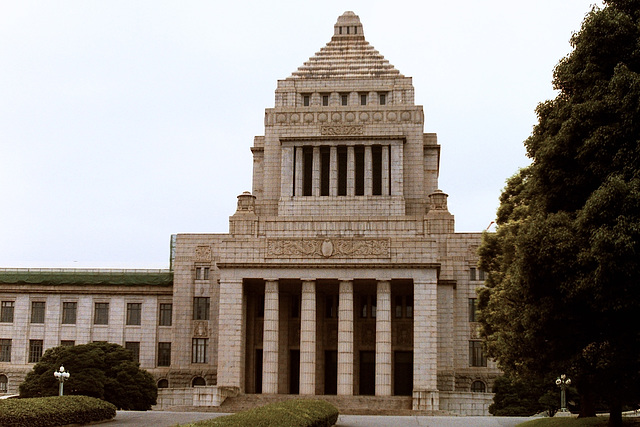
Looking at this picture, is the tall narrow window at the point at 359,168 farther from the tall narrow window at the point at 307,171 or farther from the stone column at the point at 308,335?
the stone column at the point at 308,335

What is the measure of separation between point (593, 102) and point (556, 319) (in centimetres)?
540

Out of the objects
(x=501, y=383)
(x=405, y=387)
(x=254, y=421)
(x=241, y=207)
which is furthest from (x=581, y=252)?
(x=241, y=207)

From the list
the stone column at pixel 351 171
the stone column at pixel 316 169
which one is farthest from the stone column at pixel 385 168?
the stone column at pixel 316 169

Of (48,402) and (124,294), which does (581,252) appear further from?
(124,294)

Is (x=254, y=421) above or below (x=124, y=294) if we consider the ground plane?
below

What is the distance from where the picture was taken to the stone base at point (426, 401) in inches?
1711

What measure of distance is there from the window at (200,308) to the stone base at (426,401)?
17.8 meters

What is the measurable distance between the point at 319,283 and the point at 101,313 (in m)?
19.6

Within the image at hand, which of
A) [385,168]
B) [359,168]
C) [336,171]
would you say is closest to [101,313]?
[336,171]

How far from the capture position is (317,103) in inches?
2366

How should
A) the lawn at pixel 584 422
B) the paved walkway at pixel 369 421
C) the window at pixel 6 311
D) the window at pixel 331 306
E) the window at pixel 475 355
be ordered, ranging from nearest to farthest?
the lawn at pixel 584 422
the paved walkway at pixel 369 421
the window at pixel 331 306
the window at pixel 475 355
the window at pixel 6 311

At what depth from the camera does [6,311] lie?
6162cm

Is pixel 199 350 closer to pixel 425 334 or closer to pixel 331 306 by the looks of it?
pixel 331 306

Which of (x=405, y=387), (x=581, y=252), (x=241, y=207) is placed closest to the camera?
(x=581, y=252)
